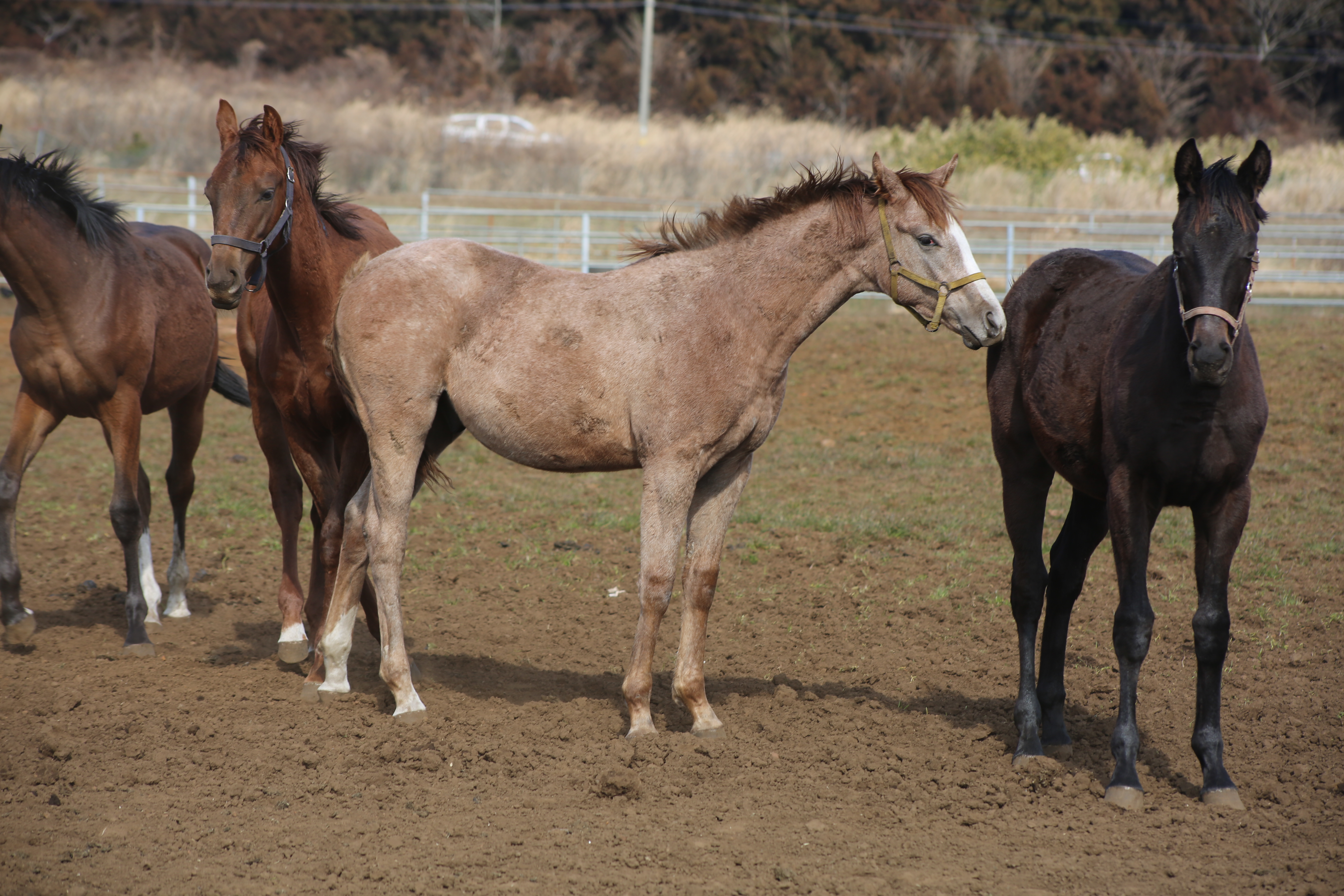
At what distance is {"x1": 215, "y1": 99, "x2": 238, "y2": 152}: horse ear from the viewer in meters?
4.83

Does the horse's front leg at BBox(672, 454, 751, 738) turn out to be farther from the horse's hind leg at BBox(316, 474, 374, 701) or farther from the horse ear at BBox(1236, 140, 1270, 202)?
the horse ear at BBox(1236, 140, 1270, 202)

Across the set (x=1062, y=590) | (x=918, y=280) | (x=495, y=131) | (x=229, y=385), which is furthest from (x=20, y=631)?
(x=495, y=131)

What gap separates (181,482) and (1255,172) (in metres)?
6.28

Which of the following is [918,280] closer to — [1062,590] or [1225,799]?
[1062,590]

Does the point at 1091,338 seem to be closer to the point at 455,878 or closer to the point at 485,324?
the point at 485,324

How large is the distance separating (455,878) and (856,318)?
1509cm

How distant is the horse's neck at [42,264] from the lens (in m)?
5.73

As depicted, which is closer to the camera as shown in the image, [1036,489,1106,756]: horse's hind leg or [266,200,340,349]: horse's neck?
[1036,489,1106,756]: horse's hind leg

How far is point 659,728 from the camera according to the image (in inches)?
191

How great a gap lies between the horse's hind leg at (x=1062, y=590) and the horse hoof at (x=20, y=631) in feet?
17.2

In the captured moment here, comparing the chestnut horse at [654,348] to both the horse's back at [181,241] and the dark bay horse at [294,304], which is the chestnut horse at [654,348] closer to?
the dark bay horse at [294,304]

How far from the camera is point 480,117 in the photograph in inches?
1280

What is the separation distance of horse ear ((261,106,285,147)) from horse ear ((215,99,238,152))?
0.12m

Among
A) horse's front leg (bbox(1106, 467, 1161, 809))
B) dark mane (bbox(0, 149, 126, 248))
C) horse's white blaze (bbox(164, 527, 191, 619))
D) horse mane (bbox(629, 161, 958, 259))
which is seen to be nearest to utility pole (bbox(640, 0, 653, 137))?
dark mane (bbox(0, 149, 126, 248))
